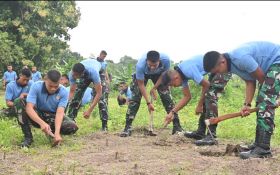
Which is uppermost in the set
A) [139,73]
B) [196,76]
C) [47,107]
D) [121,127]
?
[139,73]

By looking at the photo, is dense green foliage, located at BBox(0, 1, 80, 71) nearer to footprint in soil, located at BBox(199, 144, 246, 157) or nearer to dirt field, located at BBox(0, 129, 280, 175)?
dirt field, located at BBox(0, 129, 280, 175)

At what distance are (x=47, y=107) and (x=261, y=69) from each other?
2.92 meters

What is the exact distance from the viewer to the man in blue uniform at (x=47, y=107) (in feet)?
18.1

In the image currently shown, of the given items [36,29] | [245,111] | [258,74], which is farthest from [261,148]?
[36,29]

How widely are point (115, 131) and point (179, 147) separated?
2.03 metres

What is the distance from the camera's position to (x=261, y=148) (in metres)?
4.98

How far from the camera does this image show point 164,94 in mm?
7078

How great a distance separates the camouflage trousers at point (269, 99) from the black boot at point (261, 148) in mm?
65

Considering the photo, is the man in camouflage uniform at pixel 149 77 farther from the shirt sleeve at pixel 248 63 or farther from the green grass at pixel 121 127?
the shirt sleeve at pixel 248 63

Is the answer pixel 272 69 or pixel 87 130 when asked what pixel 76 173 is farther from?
pixel 87 130

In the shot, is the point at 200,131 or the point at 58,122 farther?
the point at 200,131

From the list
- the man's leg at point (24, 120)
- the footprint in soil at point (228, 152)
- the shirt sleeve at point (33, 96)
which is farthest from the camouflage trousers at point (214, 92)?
the man's leg at point (24, 120)

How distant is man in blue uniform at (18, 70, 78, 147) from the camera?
5.51 metres

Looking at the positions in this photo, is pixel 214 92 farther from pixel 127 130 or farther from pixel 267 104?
pixel 127 130
